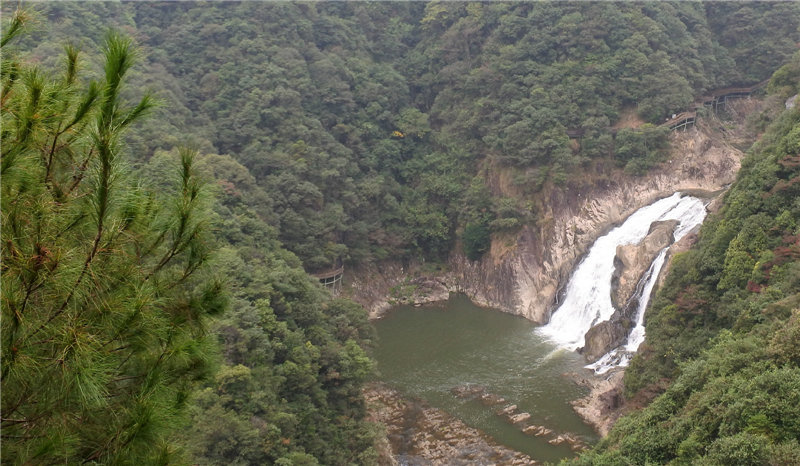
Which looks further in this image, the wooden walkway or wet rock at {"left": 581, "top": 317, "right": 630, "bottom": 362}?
the wooden walkway

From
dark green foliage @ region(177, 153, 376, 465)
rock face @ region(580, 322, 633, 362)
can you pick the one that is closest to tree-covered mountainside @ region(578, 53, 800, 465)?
rock face @ region(580, 322, 633, 362)

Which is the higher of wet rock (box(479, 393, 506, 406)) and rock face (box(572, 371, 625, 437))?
rock face (box(572, 371, 625, 437))

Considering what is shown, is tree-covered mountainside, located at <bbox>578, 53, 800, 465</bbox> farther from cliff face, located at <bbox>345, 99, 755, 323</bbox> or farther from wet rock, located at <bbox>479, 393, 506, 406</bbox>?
cliff face, located at <bbox>345, 99, 755, 323</bbox>

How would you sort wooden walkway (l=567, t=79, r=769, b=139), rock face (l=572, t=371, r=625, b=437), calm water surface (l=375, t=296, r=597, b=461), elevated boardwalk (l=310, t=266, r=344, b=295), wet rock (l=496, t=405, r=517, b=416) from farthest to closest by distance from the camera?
wooden walkway (l=567, t=79, r=769, b=139), elevated boardwalk (l=310, t=266, r=344, b=295), wet rock (l=496, t=405, r=517, b=416), calm water surface (l=375, t=296, r=597, b=461), rock face (l=572, t=371, r=625, b=437)

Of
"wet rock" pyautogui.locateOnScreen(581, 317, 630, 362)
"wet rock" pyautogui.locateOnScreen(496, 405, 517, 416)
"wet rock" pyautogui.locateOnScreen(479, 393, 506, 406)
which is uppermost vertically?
"wet rock" pyautogui.locateOnScreen(581, 317, 630, 362)

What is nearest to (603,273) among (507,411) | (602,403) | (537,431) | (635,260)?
(635,260)

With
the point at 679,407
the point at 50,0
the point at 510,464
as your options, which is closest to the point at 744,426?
the point at 679,407

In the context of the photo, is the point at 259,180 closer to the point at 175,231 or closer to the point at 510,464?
the point at 510,464
